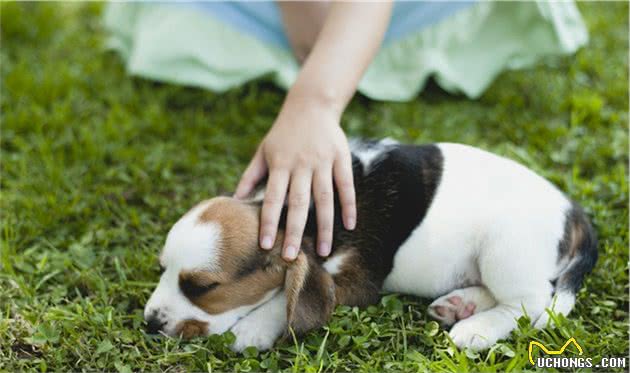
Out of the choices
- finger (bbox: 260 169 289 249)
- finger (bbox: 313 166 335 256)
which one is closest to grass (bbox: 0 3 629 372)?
finger (bbox: 313 166 335 256)

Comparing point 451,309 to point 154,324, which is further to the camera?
point 451,309

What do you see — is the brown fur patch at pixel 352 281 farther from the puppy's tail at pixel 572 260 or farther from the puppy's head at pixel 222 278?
the puppy's tail at pixel 572 260

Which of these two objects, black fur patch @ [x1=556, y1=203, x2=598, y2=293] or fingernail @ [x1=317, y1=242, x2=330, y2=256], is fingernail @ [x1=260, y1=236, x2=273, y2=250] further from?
black fur patch @ [x1=556, y1=203, x2=598, y2=293]

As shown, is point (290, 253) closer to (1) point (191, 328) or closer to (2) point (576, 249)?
(1) point (191, 328)

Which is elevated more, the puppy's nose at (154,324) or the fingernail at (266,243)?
the fingernail at (266,243)

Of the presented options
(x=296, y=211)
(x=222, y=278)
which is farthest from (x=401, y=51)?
(x=222, y=278)

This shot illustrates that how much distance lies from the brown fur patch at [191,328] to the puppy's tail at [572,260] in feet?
4.09

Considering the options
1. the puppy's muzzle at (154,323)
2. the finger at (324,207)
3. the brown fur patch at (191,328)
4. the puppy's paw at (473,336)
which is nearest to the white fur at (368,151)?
the finger at (324,207)

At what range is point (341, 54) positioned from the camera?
359cm

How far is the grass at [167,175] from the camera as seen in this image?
2803 mm

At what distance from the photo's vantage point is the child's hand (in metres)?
2.85

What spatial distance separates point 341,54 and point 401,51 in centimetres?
137

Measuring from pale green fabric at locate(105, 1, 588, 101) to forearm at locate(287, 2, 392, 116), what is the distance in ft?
2.97

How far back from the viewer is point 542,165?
13.4 feet
